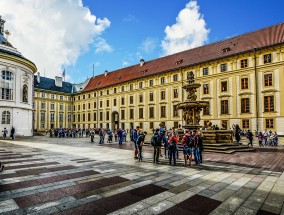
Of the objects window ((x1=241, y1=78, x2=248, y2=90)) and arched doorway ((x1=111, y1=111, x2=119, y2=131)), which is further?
arched doorway ((x1=111, y1=111, x2=119, y2=131))

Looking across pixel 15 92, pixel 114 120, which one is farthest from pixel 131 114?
pixel 15 92

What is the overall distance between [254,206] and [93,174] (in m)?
5.38

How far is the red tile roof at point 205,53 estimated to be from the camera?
31.1 metres

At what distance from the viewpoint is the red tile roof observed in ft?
102

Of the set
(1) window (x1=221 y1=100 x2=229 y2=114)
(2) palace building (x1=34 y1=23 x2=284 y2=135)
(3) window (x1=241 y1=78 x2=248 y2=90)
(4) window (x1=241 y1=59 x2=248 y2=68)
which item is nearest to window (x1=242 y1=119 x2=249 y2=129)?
(2) palace building (x1=34 y1=23 x2=284 y2=135)

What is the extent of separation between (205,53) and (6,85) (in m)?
34.1

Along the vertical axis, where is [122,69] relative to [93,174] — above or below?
above

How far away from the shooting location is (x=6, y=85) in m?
29.6

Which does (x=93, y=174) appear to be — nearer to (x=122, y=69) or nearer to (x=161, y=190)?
(x=161, y=190)

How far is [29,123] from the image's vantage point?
109 feet

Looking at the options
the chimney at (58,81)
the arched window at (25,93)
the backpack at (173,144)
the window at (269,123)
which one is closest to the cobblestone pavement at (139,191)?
the backpack at (173,144)

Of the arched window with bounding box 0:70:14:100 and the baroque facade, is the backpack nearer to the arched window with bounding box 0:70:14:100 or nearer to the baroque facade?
the baroque facade

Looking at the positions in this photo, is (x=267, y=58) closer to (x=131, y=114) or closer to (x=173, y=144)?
(x=173, y=144)

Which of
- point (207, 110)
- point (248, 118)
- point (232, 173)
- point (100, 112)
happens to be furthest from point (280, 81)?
point (100, 112)
